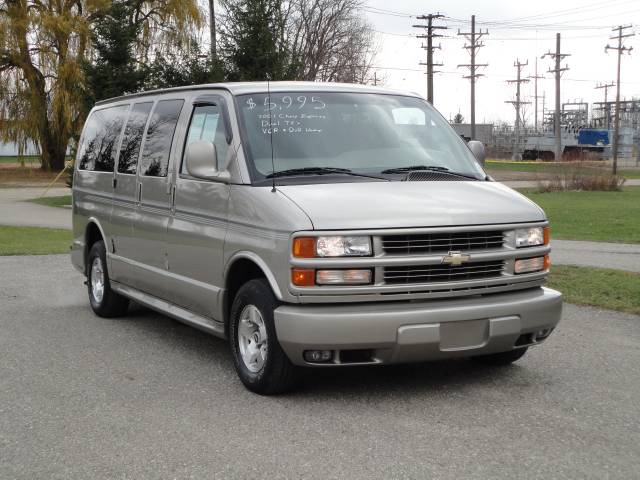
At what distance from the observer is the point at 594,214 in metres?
22.8

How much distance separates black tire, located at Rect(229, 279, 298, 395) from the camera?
5.52m

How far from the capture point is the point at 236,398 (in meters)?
5.67

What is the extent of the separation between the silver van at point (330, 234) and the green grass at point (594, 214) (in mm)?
11242

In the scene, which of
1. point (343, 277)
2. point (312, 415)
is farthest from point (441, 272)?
point (312, 415)

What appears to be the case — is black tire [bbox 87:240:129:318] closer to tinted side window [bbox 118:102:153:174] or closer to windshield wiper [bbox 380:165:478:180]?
tinted side window [bbox 118:102:153:174]

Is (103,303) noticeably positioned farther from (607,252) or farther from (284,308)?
(607,252)

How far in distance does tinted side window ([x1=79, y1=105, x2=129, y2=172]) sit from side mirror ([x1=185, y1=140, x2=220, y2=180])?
2.37 metres

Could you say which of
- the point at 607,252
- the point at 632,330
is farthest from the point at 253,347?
the point at 607,252

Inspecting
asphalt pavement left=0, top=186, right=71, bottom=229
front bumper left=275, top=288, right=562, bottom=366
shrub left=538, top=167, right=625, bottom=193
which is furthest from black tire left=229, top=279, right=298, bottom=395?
shrub left=538, top=167, right=625, bottom=193

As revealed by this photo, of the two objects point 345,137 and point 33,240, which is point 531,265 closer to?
point 345,137

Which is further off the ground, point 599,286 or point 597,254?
point 599,286

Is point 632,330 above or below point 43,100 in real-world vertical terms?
below

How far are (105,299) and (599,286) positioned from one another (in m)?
5.35

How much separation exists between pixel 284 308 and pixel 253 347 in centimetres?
57
